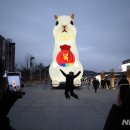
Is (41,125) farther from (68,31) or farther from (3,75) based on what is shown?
(68,31)

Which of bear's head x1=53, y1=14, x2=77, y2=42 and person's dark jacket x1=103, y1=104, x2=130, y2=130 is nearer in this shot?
person's dark jacket x1=103, y1=104, x2=130, y2=130

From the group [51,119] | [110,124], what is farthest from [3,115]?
[51,119]

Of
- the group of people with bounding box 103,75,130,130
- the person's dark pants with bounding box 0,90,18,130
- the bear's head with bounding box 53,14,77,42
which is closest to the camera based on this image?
the group of people with bounding box 103,75,130,130

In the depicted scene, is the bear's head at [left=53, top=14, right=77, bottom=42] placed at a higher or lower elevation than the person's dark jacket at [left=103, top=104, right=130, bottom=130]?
higher

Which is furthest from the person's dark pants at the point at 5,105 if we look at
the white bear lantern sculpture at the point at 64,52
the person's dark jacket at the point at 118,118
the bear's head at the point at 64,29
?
the white bear lantern sculpture at the point at 64,52

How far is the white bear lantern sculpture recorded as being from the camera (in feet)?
157

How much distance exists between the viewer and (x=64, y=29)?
47375 millimetres

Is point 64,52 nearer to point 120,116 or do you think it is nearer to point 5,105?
point 5,105

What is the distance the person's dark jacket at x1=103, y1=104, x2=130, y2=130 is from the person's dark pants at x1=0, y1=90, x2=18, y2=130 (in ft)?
3.36

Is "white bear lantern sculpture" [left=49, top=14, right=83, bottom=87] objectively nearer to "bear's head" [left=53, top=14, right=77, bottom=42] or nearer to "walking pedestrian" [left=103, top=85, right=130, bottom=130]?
"bear's head" [left=53, top=14, right=77, bottom=42]

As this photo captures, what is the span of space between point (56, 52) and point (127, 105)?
4503 cm

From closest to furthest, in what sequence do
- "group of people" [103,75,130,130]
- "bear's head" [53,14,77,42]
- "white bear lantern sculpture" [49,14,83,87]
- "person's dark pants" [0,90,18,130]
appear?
"group of people" [103,75,130,130]
"person's dark pants" [0,90,18,130]
"bear's head" [53,14,77,42]
"white bear lantern sculpture" [49,14,83,87]

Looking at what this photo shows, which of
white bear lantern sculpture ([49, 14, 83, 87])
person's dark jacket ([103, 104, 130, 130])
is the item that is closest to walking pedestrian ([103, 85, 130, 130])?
person's dark jacket ([103, 104, 130, 130])

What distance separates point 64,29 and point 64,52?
265 cm
